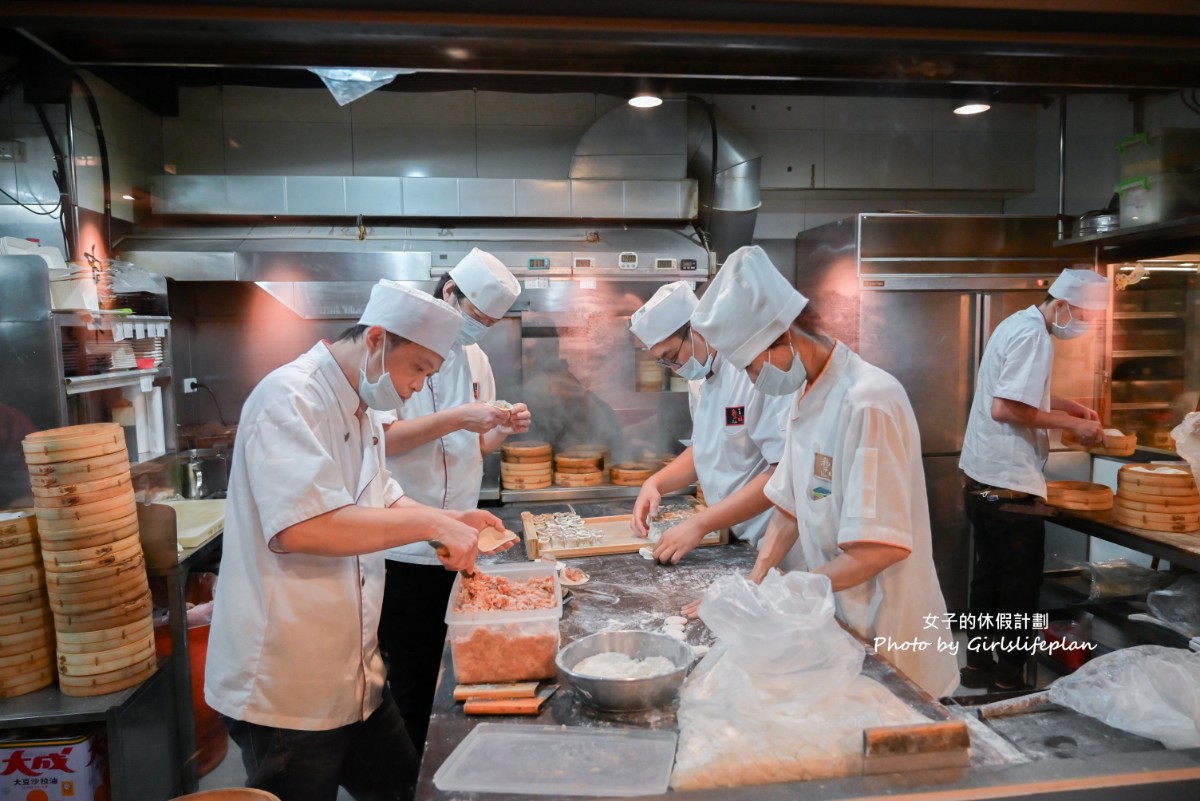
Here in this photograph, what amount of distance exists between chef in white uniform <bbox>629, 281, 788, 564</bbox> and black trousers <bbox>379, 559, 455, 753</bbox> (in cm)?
76

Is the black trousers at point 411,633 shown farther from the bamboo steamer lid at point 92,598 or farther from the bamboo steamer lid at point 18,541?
the bamboo steamer lid at point 18,541

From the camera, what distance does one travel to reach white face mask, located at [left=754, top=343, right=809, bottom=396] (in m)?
1.68

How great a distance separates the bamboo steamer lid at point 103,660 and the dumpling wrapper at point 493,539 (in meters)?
0.91

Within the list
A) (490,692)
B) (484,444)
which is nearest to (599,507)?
(484,444)

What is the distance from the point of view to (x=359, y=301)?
5.04 ft

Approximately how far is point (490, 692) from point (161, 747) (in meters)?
1.50

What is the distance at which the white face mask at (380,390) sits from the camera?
1585mm

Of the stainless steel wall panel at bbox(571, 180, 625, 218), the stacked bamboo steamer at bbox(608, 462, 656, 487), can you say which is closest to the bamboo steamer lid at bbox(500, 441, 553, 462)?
the stacked bamboo steamer at bbox(608, 462, 656, 487)

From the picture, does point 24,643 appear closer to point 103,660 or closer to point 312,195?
point 103,660

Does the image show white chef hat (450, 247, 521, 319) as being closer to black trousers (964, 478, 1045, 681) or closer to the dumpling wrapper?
the dumpling wrapper

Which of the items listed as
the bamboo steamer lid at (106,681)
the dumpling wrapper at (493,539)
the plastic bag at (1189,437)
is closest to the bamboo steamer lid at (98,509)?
the bamboo steamer lid at (106,681)

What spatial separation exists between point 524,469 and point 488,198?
4.13ft

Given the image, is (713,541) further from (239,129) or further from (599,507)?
(239,129)

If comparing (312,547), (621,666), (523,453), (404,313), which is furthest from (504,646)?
(523,453)
